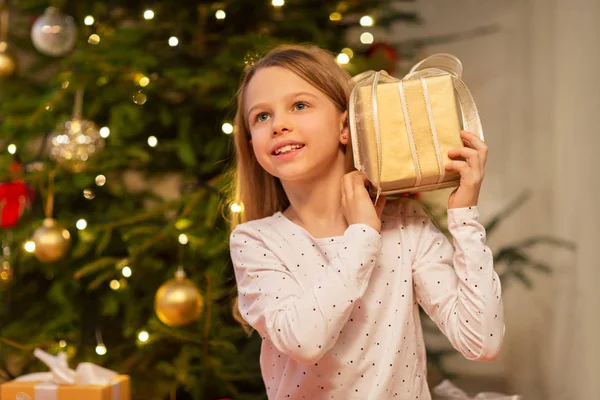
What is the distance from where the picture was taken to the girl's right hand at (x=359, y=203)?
1155mm

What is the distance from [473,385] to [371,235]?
1.72m

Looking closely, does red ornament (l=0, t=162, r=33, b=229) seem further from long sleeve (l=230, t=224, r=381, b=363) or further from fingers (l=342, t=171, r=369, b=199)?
fingers (l=342, t=171, r=369, b=199)

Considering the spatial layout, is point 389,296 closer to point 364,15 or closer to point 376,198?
point 376,198

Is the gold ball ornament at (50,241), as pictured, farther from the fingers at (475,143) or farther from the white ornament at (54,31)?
the fingers at (475,143)

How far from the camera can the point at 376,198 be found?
116cm

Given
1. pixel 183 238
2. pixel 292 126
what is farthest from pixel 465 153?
pixel 183 238

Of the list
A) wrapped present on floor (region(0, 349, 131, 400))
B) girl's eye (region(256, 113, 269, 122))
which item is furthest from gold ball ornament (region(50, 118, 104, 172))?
girl's eye (region(256, 113, 269, 122))

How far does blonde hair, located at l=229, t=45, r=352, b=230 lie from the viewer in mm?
1257

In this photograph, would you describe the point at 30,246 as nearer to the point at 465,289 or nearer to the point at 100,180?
the point at 100,180

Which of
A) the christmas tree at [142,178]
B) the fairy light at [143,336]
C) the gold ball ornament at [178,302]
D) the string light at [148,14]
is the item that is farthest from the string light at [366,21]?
the fairy light at [143,336]

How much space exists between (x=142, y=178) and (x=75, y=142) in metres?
0.43

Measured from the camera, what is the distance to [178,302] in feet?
6.37

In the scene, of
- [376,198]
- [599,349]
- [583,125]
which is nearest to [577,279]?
[599,349]

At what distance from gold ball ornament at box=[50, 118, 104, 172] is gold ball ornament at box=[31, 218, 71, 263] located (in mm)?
211
